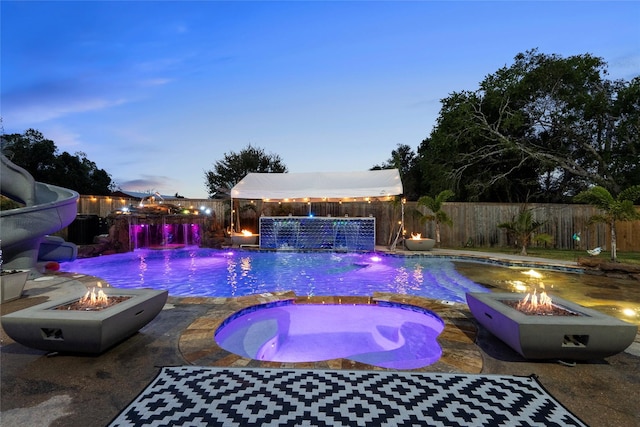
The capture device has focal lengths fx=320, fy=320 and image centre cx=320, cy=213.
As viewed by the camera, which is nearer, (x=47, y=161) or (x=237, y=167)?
(x=47, y=161)

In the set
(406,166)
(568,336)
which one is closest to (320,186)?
(568,336)

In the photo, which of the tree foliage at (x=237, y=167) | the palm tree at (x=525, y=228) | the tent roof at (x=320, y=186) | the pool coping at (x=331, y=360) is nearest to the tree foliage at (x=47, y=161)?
the tree foliage at (x=237, y=167)

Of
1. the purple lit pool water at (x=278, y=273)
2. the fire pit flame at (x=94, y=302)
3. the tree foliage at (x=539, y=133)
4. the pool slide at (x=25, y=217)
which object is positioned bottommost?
the purple lit pool water at (x=278, y=273)

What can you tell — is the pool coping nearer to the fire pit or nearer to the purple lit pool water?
the fire pit

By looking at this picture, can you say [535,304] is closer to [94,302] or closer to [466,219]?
[94,302]

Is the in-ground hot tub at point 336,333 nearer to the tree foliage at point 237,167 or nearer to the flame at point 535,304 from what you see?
the flame at point 535,304

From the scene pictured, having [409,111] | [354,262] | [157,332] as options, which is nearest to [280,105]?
[409,111]

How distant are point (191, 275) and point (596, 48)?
20.7 meters

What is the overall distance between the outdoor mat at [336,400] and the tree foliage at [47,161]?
27522mm

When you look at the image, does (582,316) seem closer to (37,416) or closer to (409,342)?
(409,342)

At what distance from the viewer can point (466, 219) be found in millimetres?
14875

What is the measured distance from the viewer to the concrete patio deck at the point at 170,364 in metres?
2.28

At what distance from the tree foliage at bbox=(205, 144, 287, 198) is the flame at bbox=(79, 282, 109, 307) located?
25.6 meters

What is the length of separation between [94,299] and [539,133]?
67.5 ft
